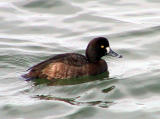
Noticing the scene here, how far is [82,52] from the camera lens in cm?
1352

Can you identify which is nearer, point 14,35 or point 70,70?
point 70,70

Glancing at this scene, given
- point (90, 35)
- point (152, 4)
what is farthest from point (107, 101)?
point (152, 4)

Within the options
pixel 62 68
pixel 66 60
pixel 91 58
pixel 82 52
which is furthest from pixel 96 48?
pixel 82 52

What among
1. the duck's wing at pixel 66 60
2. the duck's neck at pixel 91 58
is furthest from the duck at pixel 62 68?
the duck's neck at pixel 91 58

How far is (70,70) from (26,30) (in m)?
4.17

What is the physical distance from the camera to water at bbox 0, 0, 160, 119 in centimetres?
991

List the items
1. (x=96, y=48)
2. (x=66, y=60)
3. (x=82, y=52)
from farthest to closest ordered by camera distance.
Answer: (x=82, y=52) → (x=96, y=48) → (x=66, y=60)

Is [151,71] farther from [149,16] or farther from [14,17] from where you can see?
[14,17]

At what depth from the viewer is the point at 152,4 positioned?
1711cm

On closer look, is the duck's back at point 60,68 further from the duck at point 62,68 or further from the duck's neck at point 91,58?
the duck's neck at point 91,58

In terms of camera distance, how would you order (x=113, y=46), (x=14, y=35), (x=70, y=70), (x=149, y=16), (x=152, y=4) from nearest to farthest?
(x=70, y=70) → (x=113, y=46) → (x=14, y=35) → (x=149, y=16) → (x=152, y=4)

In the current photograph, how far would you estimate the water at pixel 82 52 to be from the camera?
32.5 feet

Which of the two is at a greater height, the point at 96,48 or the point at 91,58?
the point at 96,48

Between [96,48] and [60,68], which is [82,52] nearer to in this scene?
[96,48]
